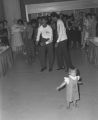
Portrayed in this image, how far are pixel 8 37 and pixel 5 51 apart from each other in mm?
3208

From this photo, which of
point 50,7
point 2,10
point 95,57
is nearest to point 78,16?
point 50,7

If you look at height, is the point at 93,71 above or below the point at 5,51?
below

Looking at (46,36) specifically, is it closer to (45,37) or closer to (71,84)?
(45,37)

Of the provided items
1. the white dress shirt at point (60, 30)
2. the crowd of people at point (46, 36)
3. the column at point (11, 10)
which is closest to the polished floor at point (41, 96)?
the crowd of people at point (46, 36)

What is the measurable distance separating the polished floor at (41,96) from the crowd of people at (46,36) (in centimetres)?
55

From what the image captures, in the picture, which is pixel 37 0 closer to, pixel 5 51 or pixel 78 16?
pixel 78 16

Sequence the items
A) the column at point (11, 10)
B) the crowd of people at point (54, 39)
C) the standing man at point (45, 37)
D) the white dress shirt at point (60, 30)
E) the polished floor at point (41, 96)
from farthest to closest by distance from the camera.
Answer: the column at point (11, 10) < the standing man at point (45, 37) < the white dress shirt at point (60, 30) < the crowd of people at point (54, 39) < the polished floor at point (41, 96)

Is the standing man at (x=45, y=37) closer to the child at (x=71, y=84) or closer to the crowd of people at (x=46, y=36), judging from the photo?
the crowd of people at (x=46, y=36)

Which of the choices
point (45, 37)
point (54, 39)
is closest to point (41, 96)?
point (45, 37)

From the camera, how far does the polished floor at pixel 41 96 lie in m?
3.90

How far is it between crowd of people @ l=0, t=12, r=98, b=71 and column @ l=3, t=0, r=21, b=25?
41cm

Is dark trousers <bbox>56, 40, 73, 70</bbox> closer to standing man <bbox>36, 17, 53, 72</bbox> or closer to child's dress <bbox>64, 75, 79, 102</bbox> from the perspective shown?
standing man <bbox>36, 17, 53, 72</bbox>

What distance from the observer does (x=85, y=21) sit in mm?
9281

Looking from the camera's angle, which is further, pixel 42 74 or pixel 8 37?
pixel 8 37
